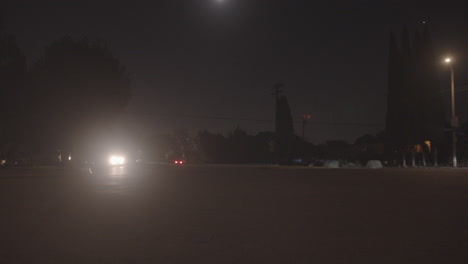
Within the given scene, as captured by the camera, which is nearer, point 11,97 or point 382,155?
point 11,97

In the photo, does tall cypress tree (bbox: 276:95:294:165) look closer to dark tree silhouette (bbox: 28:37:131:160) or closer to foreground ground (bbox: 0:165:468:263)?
dark tree silhouette (bbox: 28:37:131:160)

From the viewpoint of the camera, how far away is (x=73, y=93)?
35.7 meters

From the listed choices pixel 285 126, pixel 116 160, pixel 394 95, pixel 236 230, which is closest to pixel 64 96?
pixel 116 160

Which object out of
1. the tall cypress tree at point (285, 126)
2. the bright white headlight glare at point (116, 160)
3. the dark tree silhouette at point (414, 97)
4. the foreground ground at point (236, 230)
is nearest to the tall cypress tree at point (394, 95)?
the dark tree silhouette at point (414, 97)

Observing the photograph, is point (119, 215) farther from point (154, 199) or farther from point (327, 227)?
point (327, 227)

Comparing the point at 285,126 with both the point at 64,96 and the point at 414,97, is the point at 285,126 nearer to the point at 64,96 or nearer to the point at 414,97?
the point at 414,97

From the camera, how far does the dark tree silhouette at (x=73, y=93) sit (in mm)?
35500

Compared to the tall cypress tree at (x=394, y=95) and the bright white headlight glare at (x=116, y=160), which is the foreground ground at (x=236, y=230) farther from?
the tall cypress tree at (x=394, y=95)

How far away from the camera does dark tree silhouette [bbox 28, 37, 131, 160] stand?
35500mm

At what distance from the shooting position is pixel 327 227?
8.51 meters

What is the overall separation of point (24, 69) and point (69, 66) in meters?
3.29

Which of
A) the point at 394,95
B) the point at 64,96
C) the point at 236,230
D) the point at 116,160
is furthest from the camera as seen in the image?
the point at 394,95

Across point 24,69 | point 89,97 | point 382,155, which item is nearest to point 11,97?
point 24,69

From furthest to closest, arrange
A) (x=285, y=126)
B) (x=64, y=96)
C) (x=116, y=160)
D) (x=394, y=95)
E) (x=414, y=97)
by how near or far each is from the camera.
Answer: (x=285, y=126) < (x=394, y=95) < (x=414, y=97) < (x=116, y=160) < (x=64, y=96)
